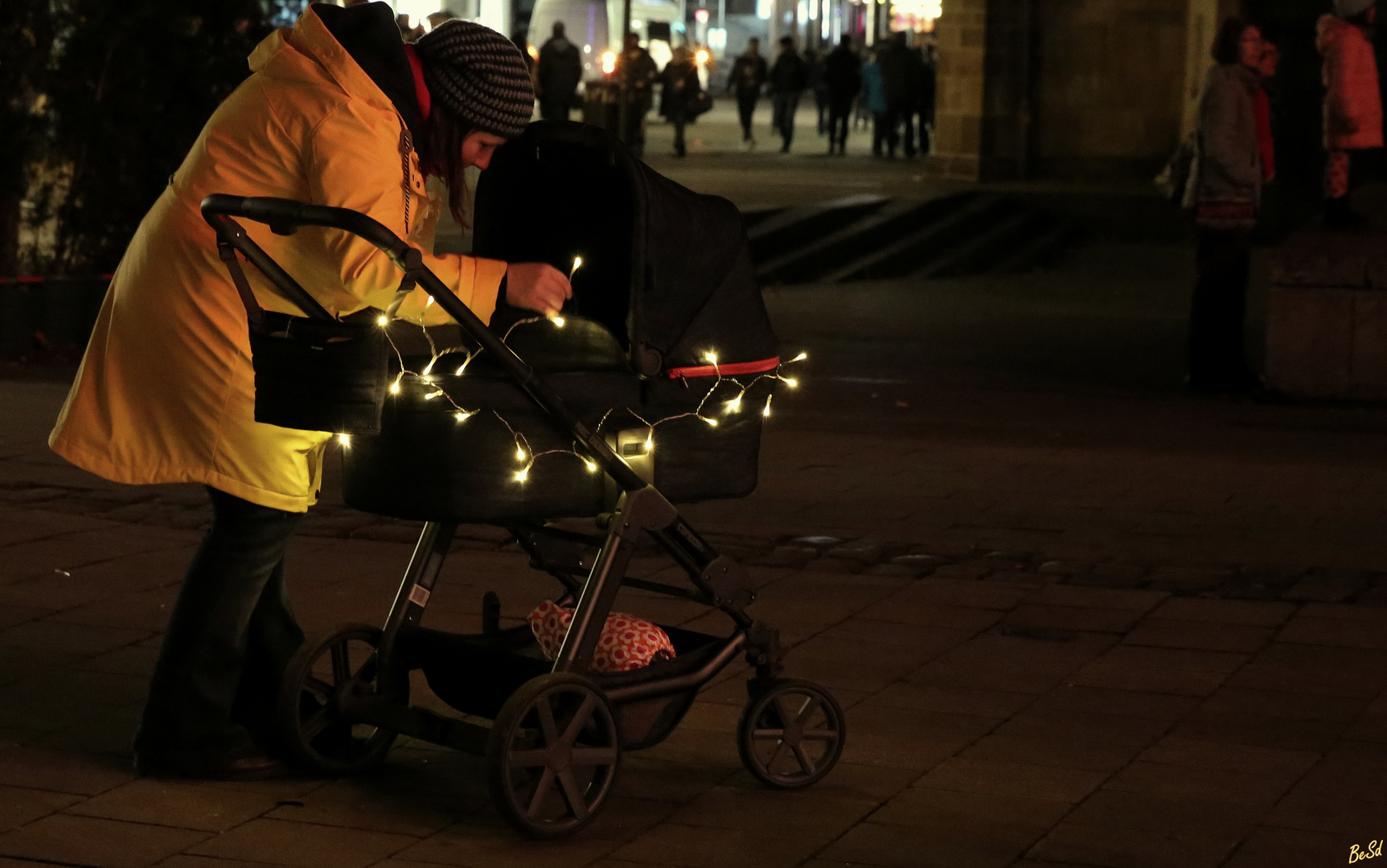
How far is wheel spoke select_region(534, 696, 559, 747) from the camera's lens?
439cm

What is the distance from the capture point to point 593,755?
176 inches

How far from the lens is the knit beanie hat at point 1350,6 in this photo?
1195 centimetres

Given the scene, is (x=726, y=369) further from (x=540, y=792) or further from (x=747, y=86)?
(x=747, y=86)

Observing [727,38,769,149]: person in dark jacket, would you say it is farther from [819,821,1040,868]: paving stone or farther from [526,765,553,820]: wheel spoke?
[526,765,553,820]: wheel spoke

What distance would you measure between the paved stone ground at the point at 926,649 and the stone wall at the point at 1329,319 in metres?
0.20

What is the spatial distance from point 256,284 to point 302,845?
1.16 m

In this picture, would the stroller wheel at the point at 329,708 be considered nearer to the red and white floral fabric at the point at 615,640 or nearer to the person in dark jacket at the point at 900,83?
the red and white floral fabric at the point at 615,640

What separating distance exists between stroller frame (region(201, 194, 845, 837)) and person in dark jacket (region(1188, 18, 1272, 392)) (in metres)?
6.76

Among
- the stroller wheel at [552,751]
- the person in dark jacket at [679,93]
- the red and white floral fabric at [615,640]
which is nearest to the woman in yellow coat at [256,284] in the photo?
the red and white floral fabric at [615,640]

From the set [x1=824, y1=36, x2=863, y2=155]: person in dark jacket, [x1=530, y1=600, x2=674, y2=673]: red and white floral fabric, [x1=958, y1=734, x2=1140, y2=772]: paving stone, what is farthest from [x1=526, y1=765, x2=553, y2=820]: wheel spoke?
[x1=824, y1=36, x2=863, y2=155]: person in dark jacket

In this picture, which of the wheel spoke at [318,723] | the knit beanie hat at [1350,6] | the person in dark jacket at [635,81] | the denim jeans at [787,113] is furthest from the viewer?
the denim jeans at [787,113]

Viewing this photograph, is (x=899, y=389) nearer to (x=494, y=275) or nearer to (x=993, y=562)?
(x=993, y=562)

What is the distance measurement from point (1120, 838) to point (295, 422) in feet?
6.21

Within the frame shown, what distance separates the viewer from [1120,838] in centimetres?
451
